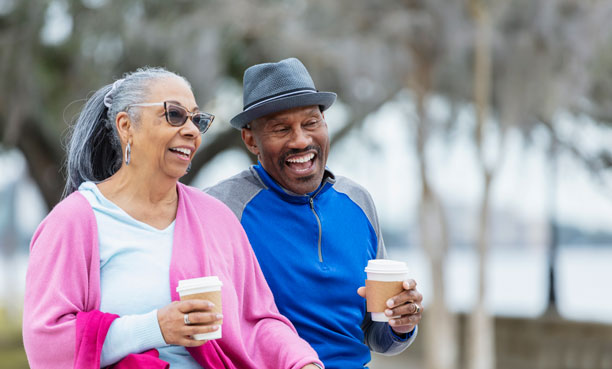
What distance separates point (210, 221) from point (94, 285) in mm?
401

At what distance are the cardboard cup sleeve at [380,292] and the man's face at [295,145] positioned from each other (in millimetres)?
440

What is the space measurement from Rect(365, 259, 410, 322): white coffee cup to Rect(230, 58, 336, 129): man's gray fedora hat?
1.91 feet

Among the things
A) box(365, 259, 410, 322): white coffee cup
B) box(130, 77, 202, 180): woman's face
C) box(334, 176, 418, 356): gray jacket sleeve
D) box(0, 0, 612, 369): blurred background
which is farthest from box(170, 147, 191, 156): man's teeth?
box(0, 0, 612, 369): blurred background

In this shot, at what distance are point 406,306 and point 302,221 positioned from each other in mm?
470

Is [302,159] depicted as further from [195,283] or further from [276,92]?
[195,283]

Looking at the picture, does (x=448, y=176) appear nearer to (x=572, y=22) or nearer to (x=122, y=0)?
(x=572, y=22)

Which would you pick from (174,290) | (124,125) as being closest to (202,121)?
(124,125)

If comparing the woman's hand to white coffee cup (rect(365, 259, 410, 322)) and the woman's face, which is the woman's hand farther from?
white coffee cup (rect(365, 259, 410, 322))

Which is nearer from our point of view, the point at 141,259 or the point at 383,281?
the point at 141,259

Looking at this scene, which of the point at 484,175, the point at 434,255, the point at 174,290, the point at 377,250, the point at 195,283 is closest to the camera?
the point at 195,283

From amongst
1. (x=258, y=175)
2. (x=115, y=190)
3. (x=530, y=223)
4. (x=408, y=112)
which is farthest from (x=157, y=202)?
(x=530, y=223)

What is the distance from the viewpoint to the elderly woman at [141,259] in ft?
5.77

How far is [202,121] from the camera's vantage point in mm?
2057

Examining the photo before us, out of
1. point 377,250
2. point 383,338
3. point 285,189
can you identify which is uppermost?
point 285,189
